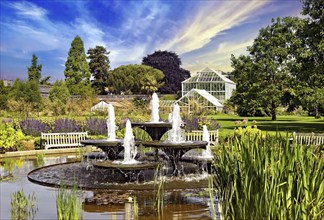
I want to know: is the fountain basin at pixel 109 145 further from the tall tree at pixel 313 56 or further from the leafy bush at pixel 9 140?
the tall tree at pixel 313 56

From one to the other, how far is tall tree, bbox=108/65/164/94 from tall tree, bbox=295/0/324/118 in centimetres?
4591

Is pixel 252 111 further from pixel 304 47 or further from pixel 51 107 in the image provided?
pixel 51 107

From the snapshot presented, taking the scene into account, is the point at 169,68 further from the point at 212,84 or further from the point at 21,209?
the point at 21,209

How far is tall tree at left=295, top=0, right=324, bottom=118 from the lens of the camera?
21891mm

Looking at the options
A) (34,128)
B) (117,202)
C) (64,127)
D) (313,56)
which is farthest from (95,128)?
(313,56)

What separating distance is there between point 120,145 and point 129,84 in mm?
61086

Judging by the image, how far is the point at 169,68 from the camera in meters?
81.4

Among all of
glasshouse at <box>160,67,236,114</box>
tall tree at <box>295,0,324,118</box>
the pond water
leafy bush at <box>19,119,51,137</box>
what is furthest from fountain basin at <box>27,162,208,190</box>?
glasshouse at <box>160,67,236,114</box>

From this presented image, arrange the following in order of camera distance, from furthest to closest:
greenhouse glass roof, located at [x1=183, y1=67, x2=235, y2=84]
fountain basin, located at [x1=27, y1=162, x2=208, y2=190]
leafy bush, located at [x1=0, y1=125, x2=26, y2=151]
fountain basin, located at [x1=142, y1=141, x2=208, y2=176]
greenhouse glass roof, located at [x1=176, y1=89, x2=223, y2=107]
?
greenhouse glass roof, located at [x1=183, y1=67, x2=235, y2=84], greenhouse glass roof, located at [x1=176, y1=89, x2=223, y2=107], leafy bush, located at [x1=0, y1=125, x2=26, y2=151], fountain basin, located at [x1=142, y1=141, x2=208, y2=176], fountain basin, located at [x1=27, y1=162, x2=208, y2=190]

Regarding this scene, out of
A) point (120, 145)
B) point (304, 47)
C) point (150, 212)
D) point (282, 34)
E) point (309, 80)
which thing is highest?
point (282, 34)

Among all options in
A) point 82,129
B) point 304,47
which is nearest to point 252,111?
point 304,47

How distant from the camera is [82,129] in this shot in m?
17.2

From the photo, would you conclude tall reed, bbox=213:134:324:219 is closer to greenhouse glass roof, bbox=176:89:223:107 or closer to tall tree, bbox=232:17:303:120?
tall tree, bbox=232:17:303:120

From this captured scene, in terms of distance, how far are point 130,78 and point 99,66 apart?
573 centimetres
